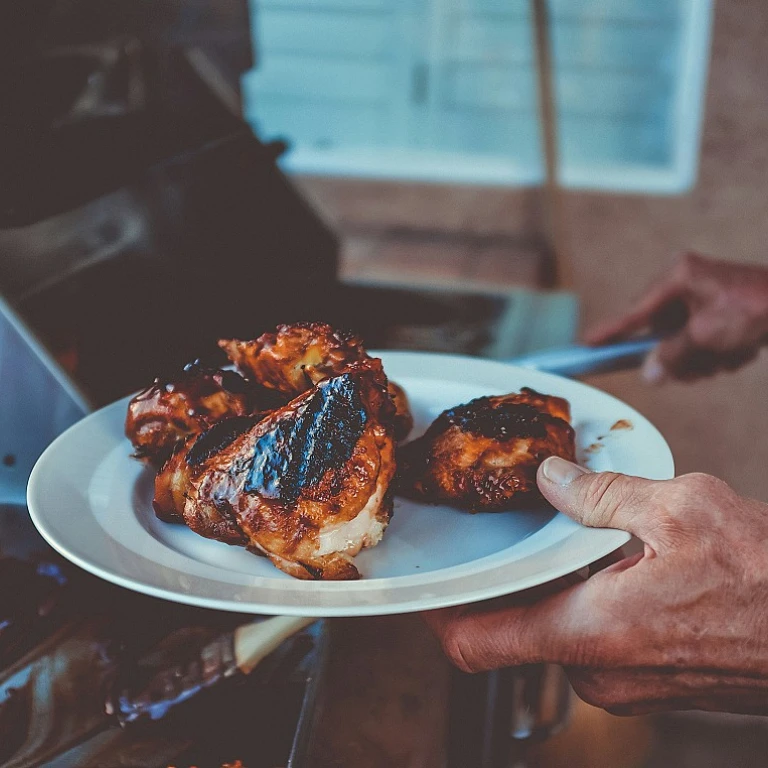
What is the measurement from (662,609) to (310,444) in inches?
13.1

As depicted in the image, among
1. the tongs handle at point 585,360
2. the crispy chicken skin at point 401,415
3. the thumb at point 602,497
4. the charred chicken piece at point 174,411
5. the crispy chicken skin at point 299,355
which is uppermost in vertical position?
the crispy chicken skin at point 299,355

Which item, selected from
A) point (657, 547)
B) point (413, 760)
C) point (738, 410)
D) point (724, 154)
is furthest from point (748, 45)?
point (413, 760)

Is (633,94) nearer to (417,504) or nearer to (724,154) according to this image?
(724,154)

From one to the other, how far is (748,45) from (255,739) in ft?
8.33

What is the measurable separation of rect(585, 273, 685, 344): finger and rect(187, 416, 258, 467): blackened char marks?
2.66 feet

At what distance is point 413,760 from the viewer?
668 mm

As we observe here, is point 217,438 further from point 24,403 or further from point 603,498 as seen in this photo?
point 603,498

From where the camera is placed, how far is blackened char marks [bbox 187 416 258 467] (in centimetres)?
69

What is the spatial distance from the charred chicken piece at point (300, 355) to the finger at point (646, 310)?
704 millimetres

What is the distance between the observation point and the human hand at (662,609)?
2.24 feet

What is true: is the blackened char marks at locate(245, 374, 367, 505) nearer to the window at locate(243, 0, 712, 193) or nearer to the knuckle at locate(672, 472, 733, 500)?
the knuckle at locate(672, 472, 733, 500)

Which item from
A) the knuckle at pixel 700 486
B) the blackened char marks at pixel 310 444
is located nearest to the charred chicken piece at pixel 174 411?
the blackened char marks at pixel 310 444

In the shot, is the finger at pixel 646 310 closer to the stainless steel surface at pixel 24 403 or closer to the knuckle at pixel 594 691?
the knuckle at pixel 594 691

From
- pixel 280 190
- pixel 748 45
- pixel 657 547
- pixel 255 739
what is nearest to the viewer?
pixel 255 739
